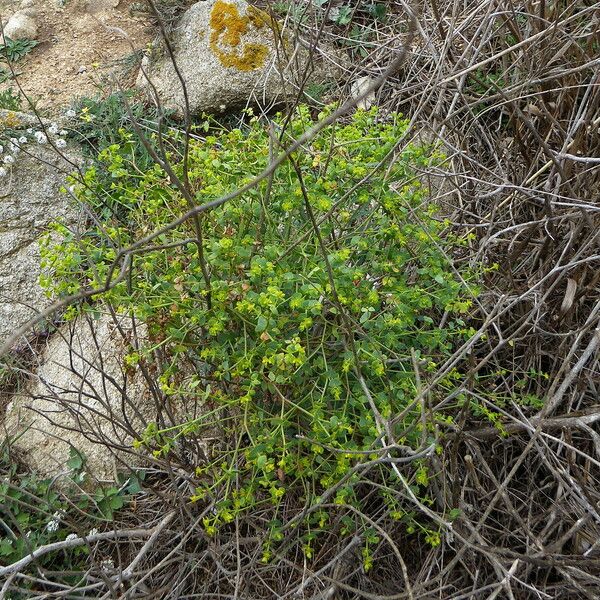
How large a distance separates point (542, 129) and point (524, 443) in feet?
3.91

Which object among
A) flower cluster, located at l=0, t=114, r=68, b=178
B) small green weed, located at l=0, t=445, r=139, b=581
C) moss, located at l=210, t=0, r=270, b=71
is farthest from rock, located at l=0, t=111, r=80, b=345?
moss, located at l=210, t=0, r=270, b=71

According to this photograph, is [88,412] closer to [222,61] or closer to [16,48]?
[222,61]

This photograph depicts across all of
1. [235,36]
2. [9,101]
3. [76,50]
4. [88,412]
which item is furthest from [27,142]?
[88,412]

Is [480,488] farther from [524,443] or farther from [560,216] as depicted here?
[560,216]

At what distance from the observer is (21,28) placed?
13.4 ft

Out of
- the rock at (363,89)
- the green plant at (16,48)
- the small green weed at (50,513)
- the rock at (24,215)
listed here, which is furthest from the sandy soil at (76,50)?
the small green weed at (50,513)

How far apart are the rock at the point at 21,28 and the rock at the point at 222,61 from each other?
802 millimetres

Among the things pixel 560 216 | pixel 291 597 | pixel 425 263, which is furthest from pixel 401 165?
pixel 291 597

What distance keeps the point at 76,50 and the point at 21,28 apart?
0.35 metres

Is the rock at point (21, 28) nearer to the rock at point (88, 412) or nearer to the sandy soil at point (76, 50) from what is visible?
the sandy soil at point (76, 50)

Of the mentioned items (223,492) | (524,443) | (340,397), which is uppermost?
(340,397)

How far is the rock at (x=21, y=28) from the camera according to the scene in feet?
13.4

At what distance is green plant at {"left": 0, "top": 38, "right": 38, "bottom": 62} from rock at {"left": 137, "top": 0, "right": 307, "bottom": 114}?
2.43 feet

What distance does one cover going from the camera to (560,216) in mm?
2467
